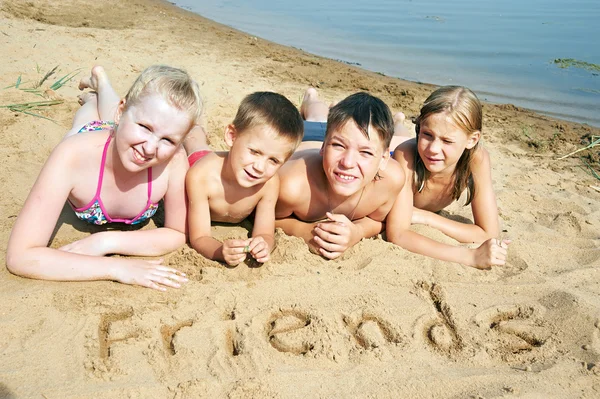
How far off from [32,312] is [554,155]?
5171 mm

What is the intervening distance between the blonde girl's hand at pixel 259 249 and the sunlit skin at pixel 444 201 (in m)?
1.03

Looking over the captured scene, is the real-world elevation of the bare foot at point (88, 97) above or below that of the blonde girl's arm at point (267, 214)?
above

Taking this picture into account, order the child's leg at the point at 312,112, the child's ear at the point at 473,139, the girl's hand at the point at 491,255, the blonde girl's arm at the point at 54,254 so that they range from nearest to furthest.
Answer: the blonde girl's arm at the point at 54,254, the girl's hand at the point at 491,255, the child's ear at the point at 473,139, the child's leg at the point at 312,112

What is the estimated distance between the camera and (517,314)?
3164mm

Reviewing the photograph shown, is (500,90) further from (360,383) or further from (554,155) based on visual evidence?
(360,383)

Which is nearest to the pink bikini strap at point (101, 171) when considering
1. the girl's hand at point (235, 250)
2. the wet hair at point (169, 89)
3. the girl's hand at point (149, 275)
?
the wet hair at point (169, 89)

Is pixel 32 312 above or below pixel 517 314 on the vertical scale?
below

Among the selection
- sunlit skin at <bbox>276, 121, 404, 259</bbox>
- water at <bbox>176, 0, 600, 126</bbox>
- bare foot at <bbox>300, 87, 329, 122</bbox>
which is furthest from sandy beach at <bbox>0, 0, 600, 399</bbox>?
water at <bbox>176, 0, 600, 126</bbox>

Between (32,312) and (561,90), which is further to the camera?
(561,90)

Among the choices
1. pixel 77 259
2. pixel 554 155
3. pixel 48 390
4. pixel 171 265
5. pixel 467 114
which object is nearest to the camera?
pixel 48 390

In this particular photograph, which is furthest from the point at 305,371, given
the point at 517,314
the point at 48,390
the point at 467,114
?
the point at 467,114

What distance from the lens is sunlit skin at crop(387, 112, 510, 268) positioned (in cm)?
370

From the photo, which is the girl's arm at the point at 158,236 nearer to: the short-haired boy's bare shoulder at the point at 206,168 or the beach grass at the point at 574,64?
the short-haired boy's bare shoulder at the point at 206,168

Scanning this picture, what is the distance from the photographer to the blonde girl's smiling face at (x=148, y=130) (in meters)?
3.06
